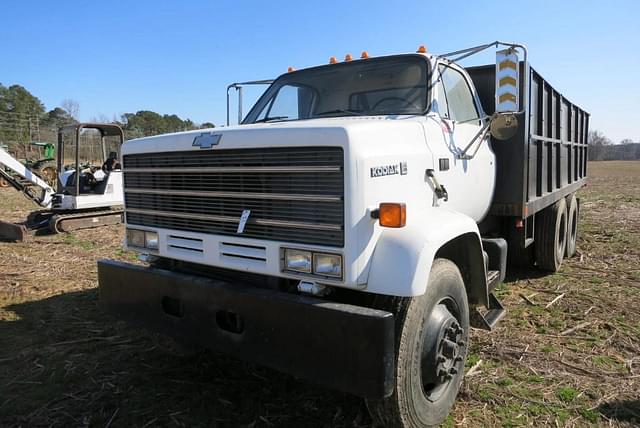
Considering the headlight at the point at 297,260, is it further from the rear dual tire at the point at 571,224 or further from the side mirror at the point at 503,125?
the rear dual tire at the point at 571,224

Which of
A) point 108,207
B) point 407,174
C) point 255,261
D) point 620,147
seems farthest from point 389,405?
point 620,147

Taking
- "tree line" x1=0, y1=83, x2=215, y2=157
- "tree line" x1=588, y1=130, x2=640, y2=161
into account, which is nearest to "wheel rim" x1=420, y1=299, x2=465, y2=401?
"tree line" x1=0, y1=83, x2=215, y2=157

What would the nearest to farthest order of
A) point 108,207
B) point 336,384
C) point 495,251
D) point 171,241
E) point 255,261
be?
point 336,384, point 255,261, point 171,241, point 495,251, point 108,207

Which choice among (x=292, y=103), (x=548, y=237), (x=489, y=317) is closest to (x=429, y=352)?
(x=489, y=317)

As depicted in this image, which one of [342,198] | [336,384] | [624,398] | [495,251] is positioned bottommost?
[624,398]

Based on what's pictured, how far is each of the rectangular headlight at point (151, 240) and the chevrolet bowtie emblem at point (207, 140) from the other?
0.85 metres

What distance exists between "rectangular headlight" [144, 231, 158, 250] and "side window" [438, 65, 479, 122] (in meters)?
2.53

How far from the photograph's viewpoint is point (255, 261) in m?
2.99

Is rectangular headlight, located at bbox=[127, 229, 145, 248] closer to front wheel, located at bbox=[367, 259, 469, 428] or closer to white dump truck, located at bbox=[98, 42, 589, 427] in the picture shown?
white dump truck, located at bbox=[98, 42, 589, 427]

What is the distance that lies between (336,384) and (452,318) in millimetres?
989

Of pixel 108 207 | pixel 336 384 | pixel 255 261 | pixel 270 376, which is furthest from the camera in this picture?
pixel 108 207

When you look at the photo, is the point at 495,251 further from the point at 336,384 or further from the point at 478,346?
the point at 336,384

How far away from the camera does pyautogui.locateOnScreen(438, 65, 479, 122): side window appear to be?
4121 millimetres

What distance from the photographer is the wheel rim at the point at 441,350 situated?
3.02 meters
